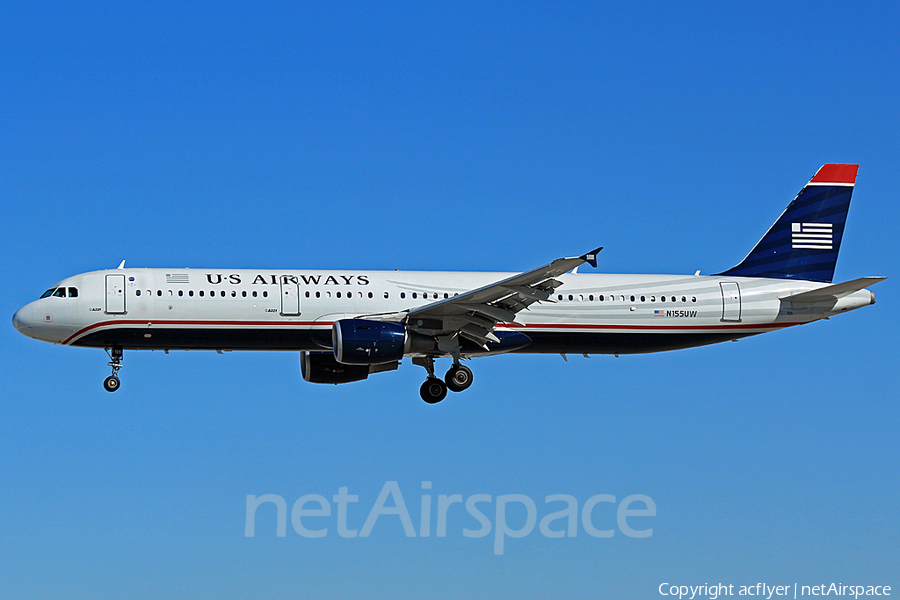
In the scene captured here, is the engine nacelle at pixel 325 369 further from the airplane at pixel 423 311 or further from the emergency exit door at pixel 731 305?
the emergency exit door at pixel 731 305

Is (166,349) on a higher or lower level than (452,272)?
lower

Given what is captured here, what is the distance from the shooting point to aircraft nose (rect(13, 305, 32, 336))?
3331 cm

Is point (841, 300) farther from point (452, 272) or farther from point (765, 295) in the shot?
point (452, 272)

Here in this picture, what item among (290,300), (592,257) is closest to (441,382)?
(290,300)

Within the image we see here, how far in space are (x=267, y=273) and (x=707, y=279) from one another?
14.8 meters

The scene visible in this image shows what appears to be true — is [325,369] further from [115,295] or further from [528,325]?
[115,295]

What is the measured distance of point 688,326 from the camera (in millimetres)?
36625

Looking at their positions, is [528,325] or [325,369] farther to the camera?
[325,369]

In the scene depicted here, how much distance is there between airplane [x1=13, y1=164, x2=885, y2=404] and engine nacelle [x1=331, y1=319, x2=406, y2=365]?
0.04 m

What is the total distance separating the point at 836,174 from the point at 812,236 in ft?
9.08

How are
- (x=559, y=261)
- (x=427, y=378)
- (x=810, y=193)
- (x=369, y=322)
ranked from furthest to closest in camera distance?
(x=810, y=193), (x=427, y=378), (x=369, y=322), (x=559, y=261)

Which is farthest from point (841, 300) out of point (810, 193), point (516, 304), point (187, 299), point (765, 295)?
point (187, 299)

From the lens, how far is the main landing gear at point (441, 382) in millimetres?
35281

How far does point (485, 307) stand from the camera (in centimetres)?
3278
